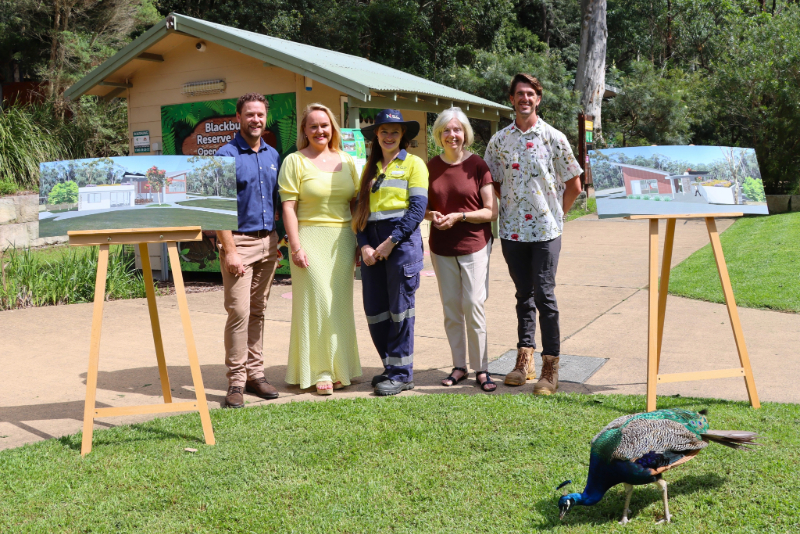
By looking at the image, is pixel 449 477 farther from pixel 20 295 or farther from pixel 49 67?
pixel 49 67

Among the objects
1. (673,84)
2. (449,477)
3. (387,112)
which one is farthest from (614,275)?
(673,84)

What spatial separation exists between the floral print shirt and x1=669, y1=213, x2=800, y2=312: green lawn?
12.6 feet

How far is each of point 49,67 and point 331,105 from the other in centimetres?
1098

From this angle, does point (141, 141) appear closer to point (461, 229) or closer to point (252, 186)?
point (252, 186)

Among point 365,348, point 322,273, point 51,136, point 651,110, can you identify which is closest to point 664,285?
point 322,273

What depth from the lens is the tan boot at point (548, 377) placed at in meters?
4.75

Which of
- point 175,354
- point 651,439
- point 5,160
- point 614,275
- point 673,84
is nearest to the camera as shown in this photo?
point 651,439

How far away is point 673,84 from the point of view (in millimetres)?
25016

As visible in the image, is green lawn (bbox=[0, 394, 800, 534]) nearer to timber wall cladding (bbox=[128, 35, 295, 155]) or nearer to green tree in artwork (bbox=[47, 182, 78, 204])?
green tree in artwork (bbox=[47, 182, 78, 204])

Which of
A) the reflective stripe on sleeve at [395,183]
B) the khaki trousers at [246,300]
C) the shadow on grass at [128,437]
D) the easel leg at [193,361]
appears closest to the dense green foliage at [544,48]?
the khaki trousers at [246,300]

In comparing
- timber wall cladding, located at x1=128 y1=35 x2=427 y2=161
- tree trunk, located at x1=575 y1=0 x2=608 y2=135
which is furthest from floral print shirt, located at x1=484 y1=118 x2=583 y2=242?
tree trunk, located at x1=575 y1=0 x2=608 y2=135

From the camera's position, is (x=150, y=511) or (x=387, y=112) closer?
(x=150, y=511)

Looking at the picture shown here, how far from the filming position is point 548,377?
15.8 feet

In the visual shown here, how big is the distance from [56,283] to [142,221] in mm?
5127
